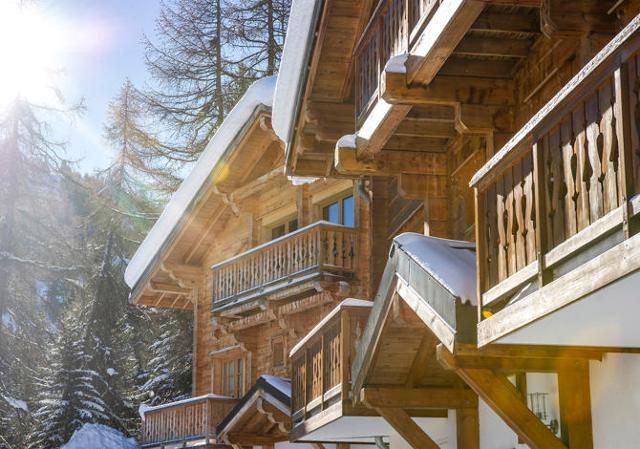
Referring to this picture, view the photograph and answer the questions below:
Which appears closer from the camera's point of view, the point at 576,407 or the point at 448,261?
the point at 576,407

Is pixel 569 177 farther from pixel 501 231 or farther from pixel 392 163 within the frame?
pixel 392 163

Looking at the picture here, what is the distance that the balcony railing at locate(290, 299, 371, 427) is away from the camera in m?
12.3

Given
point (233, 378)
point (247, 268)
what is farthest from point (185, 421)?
point (247, 268)

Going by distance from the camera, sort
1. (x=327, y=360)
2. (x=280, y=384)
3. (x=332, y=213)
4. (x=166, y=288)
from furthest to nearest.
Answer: (x=166, y=288), (x=332, y=213), (x=280, y=384), (x=327, y=360)

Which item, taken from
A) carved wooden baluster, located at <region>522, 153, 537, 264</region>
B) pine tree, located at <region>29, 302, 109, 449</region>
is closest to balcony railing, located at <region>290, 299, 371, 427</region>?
carved wooden baluster, located at <region>522, 153, 537, 264</region>

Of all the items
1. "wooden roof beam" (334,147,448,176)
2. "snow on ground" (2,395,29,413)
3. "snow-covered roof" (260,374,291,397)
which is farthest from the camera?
"snow on ground" (2,395,29,413)

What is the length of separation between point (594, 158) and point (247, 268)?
1682 centimetres

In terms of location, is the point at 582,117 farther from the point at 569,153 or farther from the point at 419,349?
the point at 419,349

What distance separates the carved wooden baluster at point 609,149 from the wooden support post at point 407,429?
5.24 meters

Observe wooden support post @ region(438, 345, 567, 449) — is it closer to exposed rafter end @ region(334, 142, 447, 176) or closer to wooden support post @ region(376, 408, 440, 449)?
wooden support post @ region(376, 408, 440, 449)

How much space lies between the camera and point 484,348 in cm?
805

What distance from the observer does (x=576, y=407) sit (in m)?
8.47

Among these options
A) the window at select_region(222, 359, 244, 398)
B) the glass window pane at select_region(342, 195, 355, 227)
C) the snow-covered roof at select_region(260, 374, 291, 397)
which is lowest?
the snow-covered roof at select_region(260, 374, 291, 397)

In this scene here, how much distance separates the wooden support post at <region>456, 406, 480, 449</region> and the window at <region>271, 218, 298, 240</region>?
1227 cm
